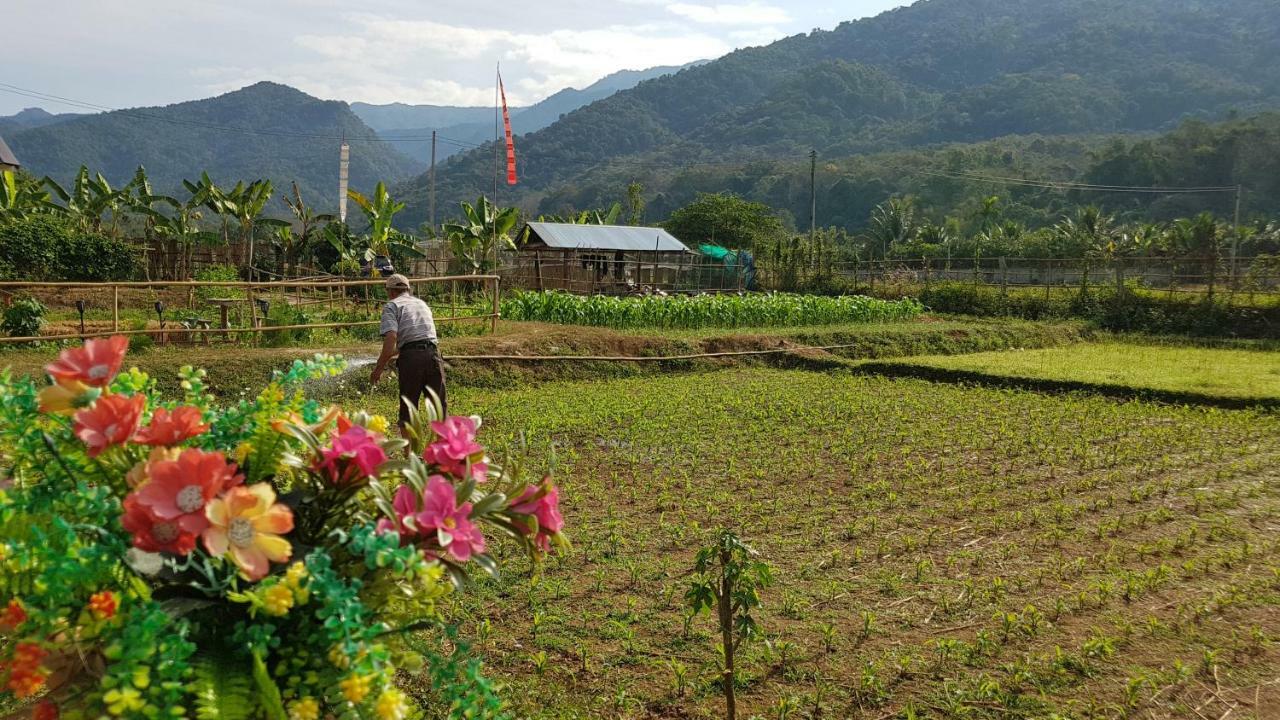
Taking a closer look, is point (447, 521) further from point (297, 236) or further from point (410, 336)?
point (297, 236)

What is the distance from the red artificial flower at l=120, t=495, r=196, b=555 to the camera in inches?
55.9

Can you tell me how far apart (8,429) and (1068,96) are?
14224cm

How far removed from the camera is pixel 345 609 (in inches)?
57.5

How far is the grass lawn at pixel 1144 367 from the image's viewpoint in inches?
523

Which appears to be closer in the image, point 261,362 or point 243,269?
point 261,362

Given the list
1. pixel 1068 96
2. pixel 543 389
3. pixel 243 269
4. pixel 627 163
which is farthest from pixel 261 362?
pixel 1068 96

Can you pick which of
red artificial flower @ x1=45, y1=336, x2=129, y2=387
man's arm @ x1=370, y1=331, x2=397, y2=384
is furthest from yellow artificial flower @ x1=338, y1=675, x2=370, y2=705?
man's arm @ x1=370, y1=331, x2=397, y2=384

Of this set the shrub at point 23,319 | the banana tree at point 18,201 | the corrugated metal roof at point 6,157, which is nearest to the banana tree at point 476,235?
the banana tree at point 18,201

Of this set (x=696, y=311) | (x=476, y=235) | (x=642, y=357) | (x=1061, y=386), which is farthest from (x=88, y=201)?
(x=1061, y=386)

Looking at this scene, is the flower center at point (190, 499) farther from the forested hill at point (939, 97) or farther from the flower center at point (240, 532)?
the forested hill at point (939, 97)

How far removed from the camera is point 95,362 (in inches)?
61.6

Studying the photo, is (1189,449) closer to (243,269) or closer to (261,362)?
(261,362)

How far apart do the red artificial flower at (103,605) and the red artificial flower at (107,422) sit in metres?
0.26

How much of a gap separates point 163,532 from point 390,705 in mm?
489
